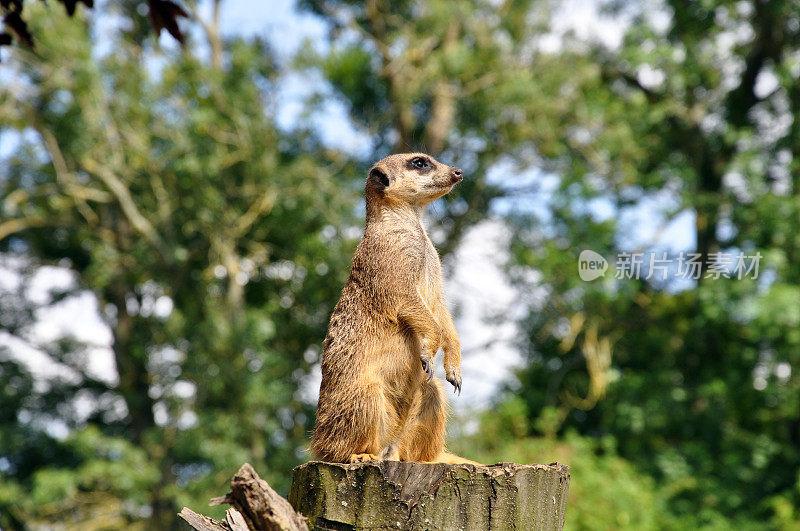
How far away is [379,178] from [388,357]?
0.93 m

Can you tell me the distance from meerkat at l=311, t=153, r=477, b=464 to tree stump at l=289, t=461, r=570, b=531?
14.7 inches

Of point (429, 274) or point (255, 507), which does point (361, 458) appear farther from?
point (429, 274)

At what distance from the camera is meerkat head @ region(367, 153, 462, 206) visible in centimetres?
384

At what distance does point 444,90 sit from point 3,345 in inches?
409

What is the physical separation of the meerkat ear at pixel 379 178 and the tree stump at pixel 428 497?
1.46 meters

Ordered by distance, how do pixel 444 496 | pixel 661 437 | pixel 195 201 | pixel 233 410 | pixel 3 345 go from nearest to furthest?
pixel 444 496
pixel 233 410
pixel 195 201
pixel 661 437
pixel 3 345

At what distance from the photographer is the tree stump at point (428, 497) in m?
2.90

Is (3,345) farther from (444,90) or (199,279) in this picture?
(444,90)

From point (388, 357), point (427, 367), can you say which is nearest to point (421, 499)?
point (427, 367)

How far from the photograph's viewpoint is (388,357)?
11.5ft

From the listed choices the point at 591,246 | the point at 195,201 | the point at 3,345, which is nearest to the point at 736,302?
the point at 591,246

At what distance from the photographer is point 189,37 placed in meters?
14.1

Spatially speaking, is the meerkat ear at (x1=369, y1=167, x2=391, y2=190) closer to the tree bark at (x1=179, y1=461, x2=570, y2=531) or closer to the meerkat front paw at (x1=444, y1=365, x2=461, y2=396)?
the meerkat front paw at (x1=444, y1=365, x2=461, y2=396)

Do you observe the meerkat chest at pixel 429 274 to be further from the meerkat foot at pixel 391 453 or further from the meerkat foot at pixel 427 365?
the meerkat foot at pixel 391 453
